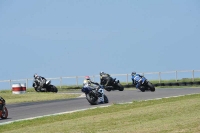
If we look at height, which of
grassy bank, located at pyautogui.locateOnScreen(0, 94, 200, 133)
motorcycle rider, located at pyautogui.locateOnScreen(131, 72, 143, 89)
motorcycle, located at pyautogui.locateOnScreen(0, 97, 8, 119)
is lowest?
grassy bank, located at pyautogui.locateOnScreen(0, 94, 200, 133)

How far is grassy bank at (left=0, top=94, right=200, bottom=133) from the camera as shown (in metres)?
14.4

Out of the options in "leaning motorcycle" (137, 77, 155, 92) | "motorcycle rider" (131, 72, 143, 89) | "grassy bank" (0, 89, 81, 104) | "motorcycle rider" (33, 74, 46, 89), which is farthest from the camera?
"motorcycle rider" (33, 74, 46, 89)

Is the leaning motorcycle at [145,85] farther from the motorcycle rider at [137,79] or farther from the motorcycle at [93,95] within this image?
the motorcycle at [93,95]

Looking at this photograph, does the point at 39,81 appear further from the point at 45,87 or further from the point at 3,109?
the point at 3,109

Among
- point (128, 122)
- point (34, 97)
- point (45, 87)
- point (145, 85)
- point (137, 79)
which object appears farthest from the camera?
point (45, 87)

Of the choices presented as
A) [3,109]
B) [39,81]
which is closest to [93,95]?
[3,109]

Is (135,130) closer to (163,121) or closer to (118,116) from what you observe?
(163,121)

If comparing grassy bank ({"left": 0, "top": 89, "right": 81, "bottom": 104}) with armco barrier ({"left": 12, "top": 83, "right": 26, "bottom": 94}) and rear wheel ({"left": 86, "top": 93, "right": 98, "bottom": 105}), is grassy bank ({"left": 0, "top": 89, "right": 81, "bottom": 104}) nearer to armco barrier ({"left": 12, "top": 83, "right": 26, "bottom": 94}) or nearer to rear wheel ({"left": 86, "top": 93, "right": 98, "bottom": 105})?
armco barrier ({"left": 12, "top": 83, "right": 26, "bottom": 94})

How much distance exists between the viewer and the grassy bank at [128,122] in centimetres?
1436

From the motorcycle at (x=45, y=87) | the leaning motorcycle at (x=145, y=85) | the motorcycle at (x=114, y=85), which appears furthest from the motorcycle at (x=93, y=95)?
the motorcycle at (x=45, y=87)

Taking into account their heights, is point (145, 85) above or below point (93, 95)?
above

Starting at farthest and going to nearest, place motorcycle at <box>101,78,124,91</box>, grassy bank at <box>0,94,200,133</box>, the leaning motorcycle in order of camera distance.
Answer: motorcycle at <box>101,78,124,91</box>, the leaning motorcycle, grassy bank at <box>0,94,200,133</box>

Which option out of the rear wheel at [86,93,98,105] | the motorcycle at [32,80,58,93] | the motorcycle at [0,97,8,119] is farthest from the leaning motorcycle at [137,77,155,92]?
the motorcycle at [0,97,8,119]

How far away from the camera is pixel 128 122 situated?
644 inches
